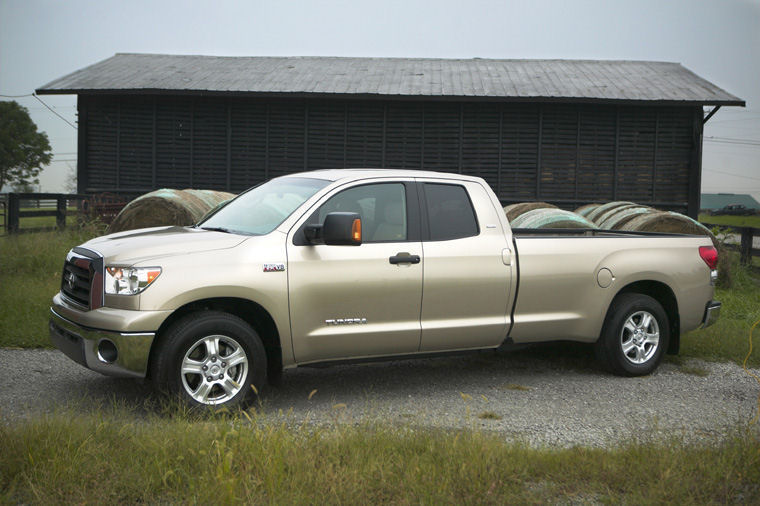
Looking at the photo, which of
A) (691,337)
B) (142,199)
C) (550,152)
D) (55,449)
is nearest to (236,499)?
(55,449)

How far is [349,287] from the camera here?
18.9 feet

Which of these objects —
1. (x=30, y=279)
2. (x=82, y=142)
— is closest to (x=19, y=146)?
(x=82, y=142)

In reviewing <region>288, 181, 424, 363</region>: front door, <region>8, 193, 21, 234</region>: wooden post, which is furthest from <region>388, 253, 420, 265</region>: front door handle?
<region>8, 193, 21, 234</region>: wooden post

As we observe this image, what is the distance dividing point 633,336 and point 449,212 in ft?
7.45

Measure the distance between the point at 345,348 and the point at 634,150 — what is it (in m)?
15.7

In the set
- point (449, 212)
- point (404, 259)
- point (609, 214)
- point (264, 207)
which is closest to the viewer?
point (404, 259)

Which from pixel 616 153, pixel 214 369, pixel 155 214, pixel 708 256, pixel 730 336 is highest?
pixel 616 153

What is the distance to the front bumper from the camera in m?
5.12

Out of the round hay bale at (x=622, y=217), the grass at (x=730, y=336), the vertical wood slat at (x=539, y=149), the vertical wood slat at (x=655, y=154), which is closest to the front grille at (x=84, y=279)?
the grass at (x=730, y=336)

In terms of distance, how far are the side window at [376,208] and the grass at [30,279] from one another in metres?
3.83

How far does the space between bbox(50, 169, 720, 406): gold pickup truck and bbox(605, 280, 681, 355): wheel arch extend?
0.06 feet

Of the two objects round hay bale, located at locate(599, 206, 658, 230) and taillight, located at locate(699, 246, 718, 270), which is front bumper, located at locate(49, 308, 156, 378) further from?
round hay bale, located at locate(599, 206, 658, 230)

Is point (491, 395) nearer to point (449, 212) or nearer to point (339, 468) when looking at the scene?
point (449, 212)

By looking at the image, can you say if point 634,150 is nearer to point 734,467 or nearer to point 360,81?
point 360,81
